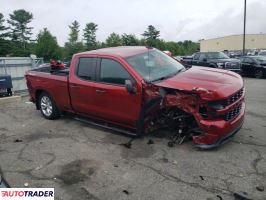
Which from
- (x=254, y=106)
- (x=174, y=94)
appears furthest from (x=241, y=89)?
(x=254, y=106)

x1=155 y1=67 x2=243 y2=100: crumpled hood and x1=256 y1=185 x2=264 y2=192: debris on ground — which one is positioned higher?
x1=155 y1=67 x2=243 y2=100: crumpled hood

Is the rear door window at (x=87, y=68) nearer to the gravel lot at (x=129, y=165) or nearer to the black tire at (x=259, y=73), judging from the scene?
the gravel lot at (x=129, y=165)

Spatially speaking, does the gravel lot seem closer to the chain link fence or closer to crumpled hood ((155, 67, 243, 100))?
crumpled hood ((155, 67, 243, 100))

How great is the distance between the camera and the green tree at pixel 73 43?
59.6 m

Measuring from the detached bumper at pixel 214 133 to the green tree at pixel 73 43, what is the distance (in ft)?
169

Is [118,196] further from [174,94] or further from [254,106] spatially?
[254,106]

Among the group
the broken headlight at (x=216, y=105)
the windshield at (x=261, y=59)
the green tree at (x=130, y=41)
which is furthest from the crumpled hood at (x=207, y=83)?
the green tree at (x=130, y=41)

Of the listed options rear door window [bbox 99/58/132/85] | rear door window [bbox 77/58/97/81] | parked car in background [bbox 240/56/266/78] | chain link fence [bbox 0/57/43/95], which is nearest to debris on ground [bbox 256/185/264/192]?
rear door window [bbox 99/58/132/85]

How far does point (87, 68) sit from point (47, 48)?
1998 inches

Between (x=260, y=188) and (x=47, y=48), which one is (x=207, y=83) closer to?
(x=260, y=188)

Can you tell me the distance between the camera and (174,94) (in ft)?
18.9

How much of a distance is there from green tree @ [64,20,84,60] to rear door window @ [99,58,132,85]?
49792 millimetres

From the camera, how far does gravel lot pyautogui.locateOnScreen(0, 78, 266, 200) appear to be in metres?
4.39

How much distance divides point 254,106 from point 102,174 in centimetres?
584
